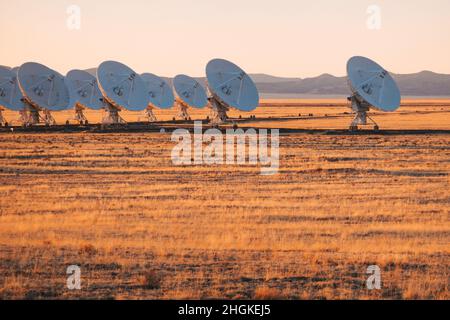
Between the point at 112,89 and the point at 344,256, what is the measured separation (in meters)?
61.4

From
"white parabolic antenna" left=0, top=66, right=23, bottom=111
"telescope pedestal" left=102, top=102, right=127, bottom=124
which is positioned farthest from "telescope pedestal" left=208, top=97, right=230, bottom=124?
"white parabolic antenna" left=0, top=66, right=23, bottom=111

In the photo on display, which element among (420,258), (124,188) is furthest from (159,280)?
(124,188)

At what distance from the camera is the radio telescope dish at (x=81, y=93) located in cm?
9912

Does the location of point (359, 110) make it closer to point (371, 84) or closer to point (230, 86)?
point (371, 84)

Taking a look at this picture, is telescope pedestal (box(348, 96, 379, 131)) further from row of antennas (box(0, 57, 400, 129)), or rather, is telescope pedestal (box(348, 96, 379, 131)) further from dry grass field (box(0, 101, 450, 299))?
dry grass field (box(0, 101, 450, 299))

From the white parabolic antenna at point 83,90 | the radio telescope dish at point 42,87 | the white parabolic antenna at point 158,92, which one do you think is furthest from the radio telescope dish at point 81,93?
the radio telescope dish at point 42,87

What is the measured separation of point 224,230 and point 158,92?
310ft

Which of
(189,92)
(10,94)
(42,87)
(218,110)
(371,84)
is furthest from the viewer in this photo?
(189,92)

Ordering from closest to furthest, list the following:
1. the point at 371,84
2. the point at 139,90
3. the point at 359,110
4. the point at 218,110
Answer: the point at 371,84 < the point at 359,110 < the point at 218,110 < the point at 139,90

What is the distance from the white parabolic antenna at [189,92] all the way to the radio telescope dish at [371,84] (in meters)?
42.4

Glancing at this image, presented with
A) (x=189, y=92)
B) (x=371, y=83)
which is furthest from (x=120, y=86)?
(x=189, y=92)

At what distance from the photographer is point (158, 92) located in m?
113

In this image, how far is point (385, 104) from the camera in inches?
2616

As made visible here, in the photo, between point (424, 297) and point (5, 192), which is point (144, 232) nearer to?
point (424, 297)
